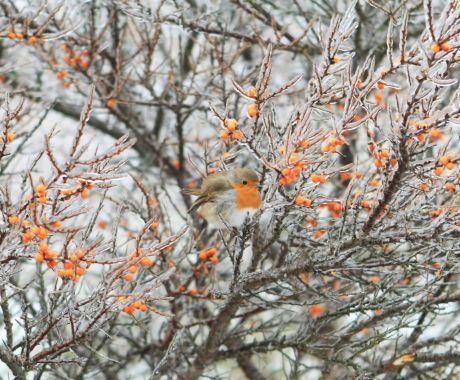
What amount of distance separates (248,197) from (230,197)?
0.53 feet

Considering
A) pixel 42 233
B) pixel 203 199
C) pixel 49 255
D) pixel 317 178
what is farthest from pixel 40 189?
pixel 203 199

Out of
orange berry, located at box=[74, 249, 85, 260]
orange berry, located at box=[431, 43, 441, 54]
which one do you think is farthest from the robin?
orange berry, located at box=[431, 43, 441, 54]

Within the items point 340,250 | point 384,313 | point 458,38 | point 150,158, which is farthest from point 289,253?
point 150,158

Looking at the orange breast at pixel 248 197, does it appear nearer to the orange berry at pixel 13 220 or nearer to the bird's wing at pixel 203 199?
the bird's wing at pixel 203 199

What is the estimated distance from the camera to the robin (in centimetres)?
445

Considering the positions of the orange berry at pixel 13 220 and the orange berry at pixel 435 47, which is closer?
the orange berry at pixel 435 47

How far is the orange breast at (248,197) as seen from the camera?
4453 mm

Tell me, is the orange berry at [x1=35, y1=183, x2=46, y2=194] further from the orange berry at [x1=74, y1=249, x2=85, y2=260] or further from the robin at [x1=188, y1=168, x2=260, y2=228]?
the robin at [x1=188, y1=168, x2=260, y2=228]

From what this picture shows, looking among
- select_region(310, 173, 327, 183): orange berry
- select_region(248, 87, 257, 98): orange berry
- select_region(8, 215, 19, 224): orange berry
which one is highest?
select_region(248, 87, 257, 98): orange berry

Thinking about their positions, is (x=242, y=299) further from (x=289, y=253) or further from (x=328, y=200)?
(x=328, y=200)

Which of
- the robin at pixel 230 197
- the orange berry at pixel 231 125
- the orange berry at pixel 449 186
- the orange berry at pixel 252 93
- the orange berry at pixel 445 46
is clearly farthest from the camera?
the robin at pixel 230 197

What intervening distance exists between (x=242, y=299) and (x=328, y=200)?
0.94m

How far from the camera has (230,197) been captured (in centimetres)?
458

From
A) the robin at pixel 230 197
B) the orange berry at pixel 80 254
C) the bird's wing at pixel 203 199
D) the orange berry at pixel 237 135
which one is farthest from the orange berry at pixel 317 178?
the bird's wing at pixel 203 199
